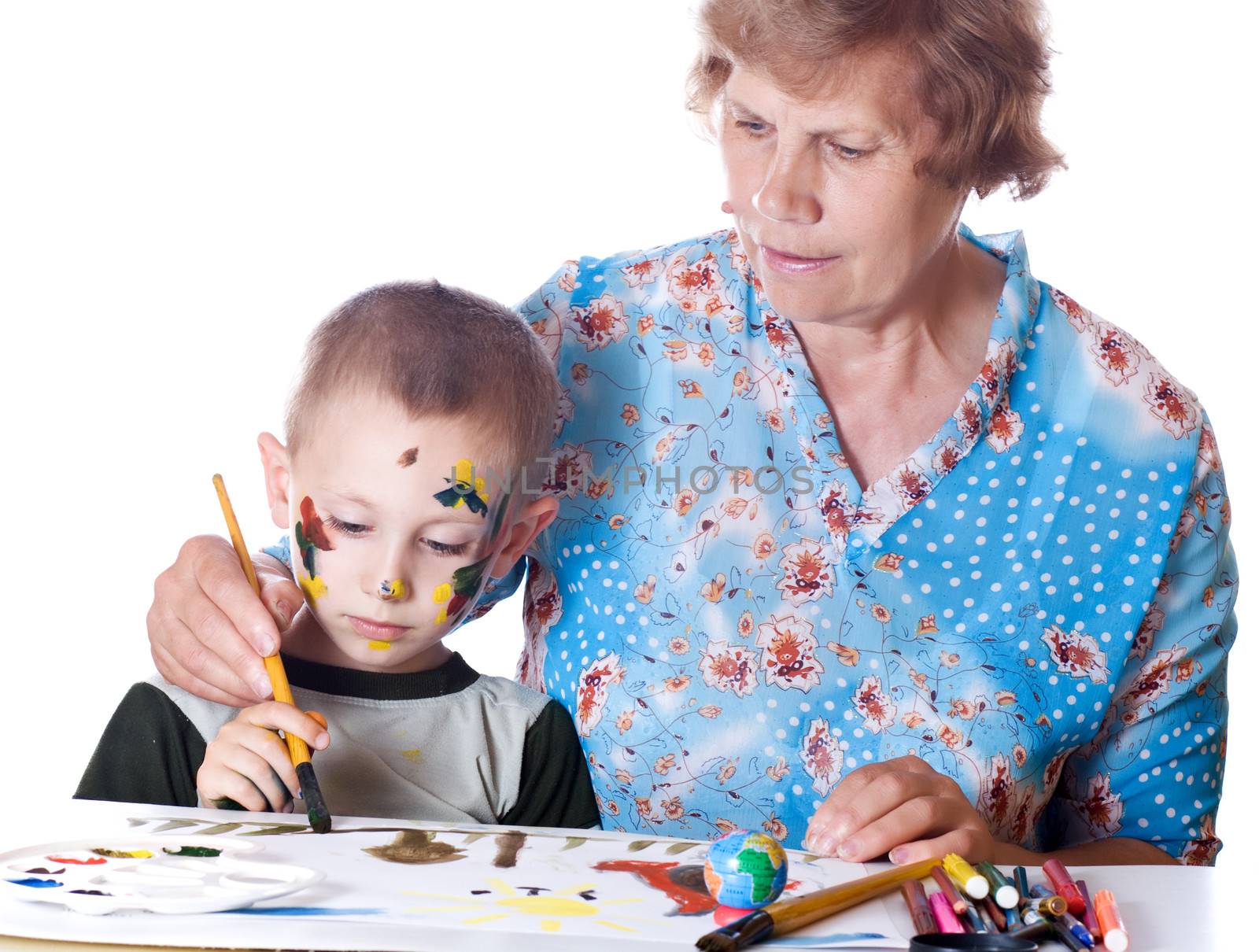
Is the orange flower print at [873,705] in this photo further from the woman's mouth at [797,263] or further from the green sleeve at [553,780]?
the woman's mouth at [797,263]

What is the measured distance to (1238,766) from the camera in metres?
2.82

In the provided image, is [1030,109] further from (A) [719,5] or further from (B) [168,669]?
(B) [168,669]

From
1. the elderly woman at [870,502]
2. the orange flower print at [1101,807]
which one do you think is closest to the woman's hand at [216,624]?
the elderly woman at [870,502]

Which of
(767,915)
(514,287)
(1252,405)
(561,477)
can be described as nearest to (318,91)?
(514,287)

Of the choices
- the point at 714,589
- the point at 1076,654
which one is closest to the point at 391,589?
the point at 714,589

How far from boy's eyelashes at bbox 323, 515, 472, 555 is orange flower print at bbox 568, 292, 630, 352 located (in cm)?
38

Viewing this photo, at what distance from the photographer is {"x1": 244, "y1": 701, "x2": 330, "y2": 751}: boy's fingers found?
1.19 m

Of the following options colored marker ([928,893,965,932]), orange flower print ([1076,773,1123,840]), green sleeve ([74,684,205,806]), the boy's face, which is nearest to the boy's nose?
the boy's face

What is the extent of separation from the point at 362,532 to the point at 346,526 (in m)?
0.02

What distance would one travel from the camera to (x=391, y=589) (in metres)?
1.30

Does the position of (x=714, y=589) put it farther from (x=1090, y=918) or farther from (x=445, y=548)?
(x=1090, y=918)

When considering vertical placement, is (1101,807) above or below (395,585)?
below

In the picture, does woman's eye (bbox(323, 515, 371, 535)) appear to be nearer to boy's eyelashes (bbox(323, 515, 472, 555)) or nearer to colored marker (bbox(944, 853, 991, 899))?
boy's eyelashes (bbox(323, 515, 472, 555))

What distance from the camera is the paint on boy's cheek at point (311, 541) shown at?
4.29 feet
